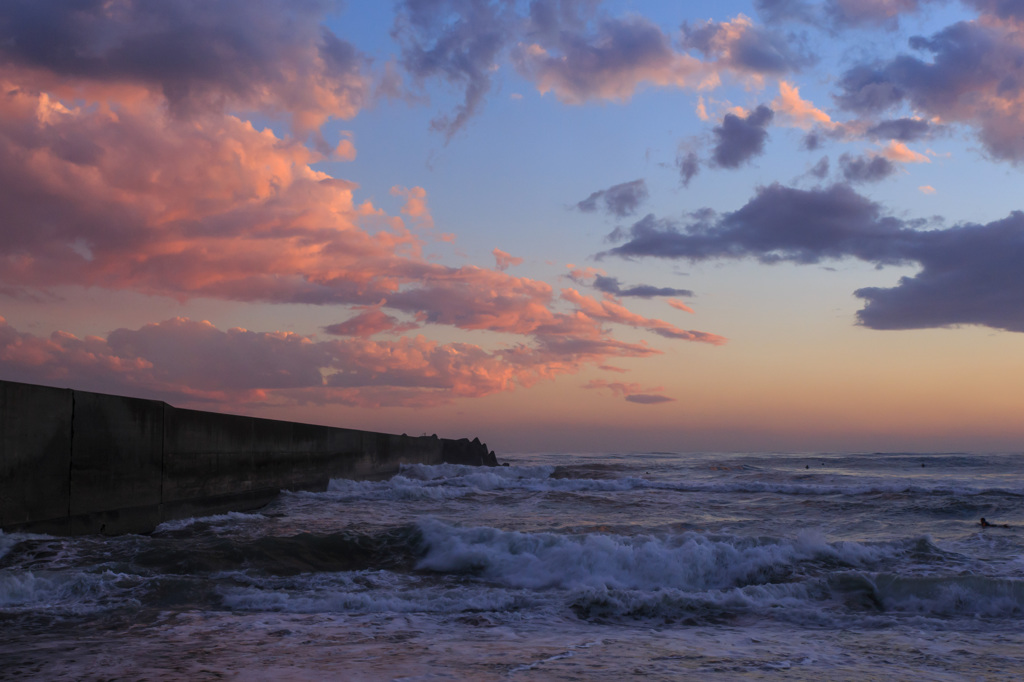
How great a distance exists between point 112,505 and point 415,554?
503 centimetres

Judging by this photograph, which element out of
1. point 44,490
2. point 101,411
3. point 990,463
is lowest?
point 990,463

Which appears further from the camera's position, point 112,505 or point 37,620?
point 112,505

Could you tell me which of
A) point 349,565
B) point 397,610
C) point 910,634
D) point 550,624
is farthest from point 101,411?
point 910,634

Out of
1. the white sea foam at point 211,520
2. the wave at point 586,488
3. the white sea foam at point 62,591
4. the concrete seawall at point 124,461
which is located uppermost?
the concrete seawall at point 124,461

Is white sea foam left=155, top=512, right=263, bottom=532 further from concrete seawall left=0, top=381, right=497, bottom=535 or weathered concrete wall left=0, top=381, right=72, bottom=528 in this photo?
weathered concrete wall left=0, top=381, right=72, bottom=528

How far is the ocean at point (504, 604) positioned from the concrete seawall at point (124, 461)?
0.65 metres

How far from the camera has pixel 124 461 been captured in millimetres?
10812

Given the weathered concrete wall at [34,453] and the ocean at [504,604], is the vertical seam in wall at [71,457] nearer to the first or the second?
the weathered concrete wall at [34,453]

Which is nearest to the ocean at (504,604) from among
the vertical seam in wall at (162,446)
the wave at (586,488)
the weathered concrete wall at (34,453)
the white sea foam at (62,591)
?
the white sea foam at (62,591)

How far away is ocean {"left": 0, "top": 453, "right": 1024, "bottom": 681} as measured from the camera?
485 cm

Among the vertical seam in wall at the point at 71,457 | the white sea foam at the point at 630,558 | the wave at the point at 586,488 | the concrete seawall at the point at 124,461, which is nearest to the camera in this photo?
the white sea foam at the point at 630,558

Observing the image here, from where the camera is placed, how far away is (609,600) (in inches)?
275

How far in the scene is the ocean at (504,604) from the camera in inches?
191

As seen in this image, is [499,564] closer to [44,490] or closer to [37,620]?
[37,620]
